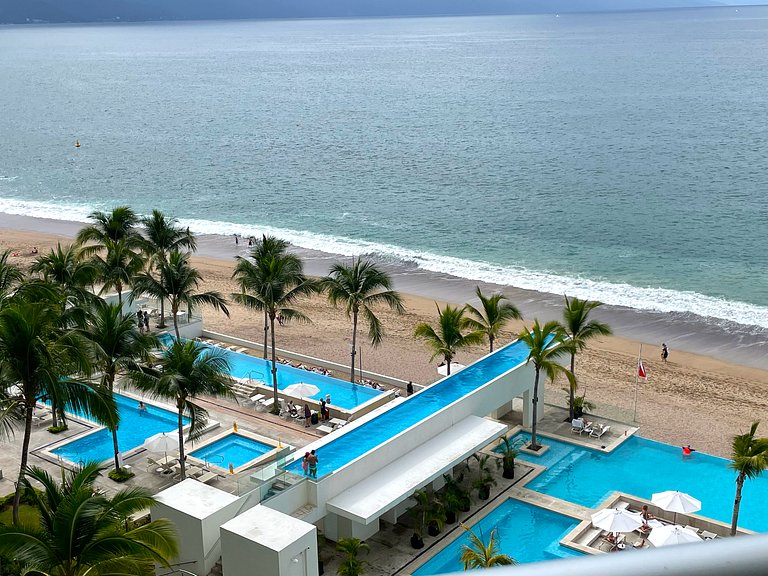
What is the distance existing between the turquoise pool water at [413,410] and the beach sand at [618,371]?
354cm

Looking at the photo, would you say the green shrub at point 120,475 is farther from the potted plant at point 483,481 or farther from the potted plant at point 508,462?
the potted plant at point 508,462

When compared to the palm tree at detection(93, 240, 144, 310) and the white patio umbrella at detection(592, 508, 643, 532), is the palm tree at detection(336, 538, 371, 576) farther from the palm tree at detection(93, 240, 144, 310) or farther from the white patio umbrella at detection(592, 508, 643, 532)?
the palm tree at detection(93, 240, 144, 310)

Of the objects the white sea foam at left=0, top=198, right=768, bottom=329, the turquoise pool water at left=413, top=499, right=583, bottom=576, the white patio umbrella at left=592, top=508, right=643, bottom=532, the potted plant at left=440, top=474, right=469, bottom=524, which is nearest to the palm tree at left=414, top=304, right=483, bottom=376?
the potted plant at left=440, top=474, right=469, bottom=524

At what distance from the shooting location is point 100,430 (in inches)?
1174

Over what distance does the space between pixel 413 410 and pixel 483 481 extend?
3050 millimetres

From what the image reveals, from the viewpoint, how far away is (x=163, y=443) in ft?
87.4

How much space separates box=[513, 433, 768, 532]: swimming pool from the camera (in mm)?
25392

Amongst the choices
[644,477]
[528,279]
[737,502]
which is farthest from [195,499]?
[528,279]

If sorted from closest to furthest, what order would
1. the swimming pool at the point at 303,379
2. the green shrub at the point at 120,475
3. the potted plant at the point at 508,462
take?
the green shrub at the point at 120,475 → the potted plant at the point at 508,462 → the swimming pool at the point at 303,379

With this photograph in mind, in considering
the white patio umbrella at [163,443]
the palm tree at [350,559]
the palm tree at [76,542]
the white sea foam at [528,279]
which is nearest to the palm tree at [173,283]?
the white patio umbrella at [163,443]

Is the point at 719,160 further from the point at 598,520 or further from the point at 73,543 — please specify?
the point at 73,543

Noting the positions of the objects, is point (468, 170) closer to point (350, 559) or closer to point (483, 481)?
point (483, 481)

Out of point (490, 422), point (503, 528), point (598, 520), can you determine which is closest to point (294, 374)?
point (490, 422)

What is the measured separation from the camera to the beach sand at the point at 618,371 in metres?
31.7
